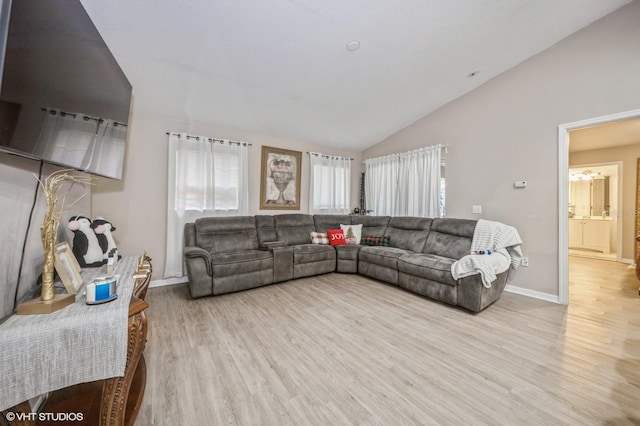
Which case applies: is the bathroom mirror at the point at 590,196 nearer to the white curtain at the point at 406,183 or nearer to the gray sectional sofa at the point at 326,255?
the white curtain at the point at 406,183

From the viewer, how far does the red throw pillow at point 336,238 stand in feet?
14.3

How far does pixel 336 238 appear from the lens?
439cm

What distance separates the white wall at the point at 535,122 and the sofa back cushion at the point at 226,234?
3.28m

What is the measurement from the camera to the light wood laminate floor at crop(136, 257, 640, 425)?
1.36 m

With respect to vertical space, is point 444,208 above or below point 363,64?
below

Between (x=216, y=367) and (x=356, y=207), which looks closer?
(x=216, y=367)

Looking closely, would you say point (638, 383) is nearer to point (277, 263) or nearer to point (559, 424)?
point (559, 424)

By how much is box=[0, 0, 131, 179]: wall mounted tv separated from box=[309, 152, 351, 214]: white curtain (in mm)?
3259

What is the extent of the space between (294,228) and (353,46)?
2.85 m

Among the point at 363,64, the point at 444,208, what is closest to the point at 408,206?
the point at 444,208

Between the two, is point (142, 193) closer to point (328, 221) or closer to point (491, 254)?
point (328, 221)

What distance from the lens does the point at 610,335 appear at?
86.0 inches

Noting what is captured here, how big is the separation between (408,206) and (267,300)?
3.03m

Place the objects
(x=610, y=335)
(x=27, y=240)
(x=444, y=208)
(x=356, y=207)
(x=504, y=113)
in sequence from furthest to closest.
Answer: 1. (x=356, y=207)
2. (x=444, y=208)
3. (x=504, y=113)
4. (x=610, y=335)
5. (x=27, y=240)
